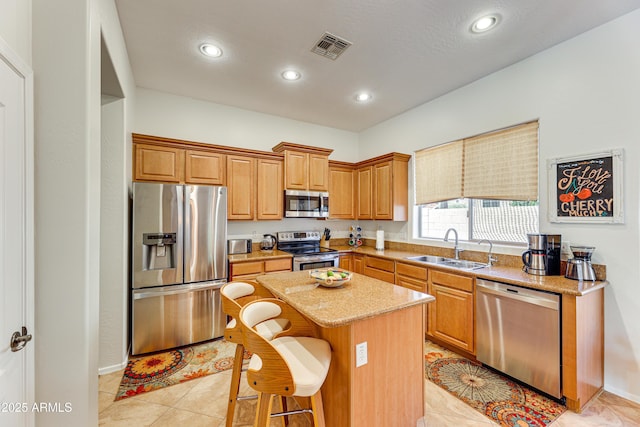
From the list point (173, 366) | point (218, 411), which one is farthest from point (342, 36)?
point (173, 366)

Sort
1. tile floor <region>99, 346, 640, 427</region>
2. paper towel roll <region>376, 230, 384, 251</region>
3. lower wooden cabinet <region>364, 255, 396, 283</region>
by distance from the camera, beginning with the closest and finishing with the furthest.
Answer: tile floor <region>99, 346, 640, 427</region> → lower wooden cabinet <region>364, 255, 396, 283</region> → paper towel roll <region>376, 230, 384, 251</region>

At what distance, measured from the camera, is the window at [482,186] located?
2.71 m

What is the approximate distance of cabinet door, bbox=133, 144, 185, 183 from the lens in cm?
298

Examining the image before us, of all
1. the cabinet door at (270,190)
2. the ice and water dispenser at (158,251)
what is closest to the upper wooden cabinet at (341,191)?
the cabinet door at (270,190)

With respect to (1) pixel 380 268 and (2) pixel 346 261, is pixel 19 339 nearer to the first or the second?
(1) pixel 380 268

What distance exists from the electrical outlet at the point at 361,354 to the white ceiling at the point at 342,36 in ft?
7.79

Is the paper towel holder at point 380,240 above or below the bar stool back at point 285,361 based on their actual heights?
above

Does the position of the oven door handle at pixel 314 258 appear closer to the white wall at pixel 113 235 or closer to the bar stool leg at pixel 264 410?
the white wall at pixel 113 235

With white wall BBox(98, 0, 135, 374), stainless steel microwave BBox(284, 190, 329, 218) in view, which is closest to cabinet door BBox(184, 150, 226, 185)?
white wall BBox(98, 0, 135, 374)

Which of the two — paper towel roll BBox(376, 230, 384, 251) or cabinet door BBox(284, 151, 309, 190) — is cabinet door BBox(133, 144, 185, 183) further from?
paper towel roll BBox(376, 230, 384, 251)

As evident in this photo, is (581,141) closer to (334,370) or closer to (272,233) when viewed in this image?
(334,370)

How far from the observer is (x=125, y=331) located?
2.55 meters

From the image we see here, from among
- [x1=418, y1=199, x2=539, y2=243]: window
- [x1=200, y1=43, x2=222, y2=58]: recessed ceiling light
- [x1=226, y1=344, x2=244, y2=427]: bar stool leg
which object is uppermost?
[x1=200, y1=43, x2=222, y2=58]: recessed ceiling light

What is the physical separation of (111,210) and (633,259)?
442 centimetres
